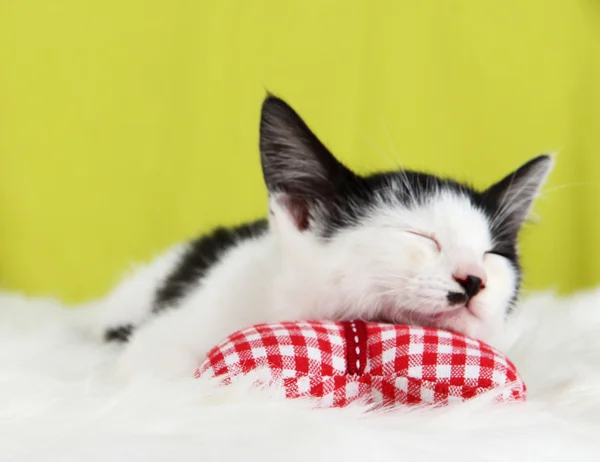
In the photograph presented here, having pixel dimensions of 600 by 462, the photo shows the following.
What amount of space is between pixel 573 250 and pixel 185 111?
1120 mm

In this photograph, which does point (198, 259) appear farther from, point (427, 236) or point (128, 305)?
point (427, 236)

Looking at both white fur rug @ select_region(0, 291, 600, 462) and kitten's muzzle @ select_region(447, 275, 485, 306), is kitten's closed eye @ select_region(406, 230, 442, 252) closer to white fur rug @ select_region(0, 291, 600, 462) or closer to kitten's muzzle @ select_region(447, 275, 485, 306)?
kitten's muzzle @ select_region(447, 275, 485, 306)

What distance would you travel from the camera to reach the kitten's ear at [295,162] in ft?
2.55

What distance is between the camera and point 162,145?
178 cm

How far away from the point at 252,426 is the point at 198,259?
28.7 inches

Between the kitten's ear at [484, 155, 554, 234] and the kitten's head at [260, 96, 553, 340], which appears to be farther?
the kitten's ear at [484, 155, 554, 234]

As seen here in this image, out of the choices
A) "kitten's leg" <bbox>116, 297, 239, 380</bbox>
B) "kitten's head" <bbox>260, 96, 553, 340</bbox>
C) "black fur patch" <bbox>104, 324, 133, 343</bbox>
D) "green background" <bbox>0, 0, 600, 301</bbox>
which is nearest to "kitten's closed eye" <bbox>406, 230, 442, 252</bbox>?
"kitten's head" <bbox>260, 96, 553, 340</bbox>

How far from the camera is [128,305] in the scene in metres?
1.31

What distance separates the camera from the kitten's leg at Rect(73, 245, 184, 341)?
125 centimetres

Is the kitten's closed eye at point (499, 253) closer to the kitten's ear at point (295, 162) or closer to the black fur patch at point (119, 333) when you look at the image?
the kitten's ear at point (295, 162)

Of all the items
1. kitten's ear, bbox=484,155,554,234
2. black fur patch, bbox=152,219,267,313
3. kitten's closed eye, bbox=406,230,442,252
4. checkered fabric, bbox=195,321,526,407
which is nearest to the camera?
checkered fabric, bbox=195,321,526,407

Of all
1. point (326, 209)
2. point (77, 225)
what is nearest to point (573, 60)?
point (326, 209)

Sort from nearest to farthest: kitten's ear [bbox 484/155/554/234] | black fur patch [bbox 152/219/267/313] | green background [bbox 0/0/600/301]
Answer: kitten's ear [bbox 484/155/554/234] < black fur patch [bbox 152/219/267/313] < green background [bbox 0/0/600/301]

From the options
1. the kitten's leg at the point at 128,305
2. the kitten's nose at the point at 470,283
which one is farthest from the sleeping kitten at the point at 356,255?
the kitten's leg at the point at 128,305
